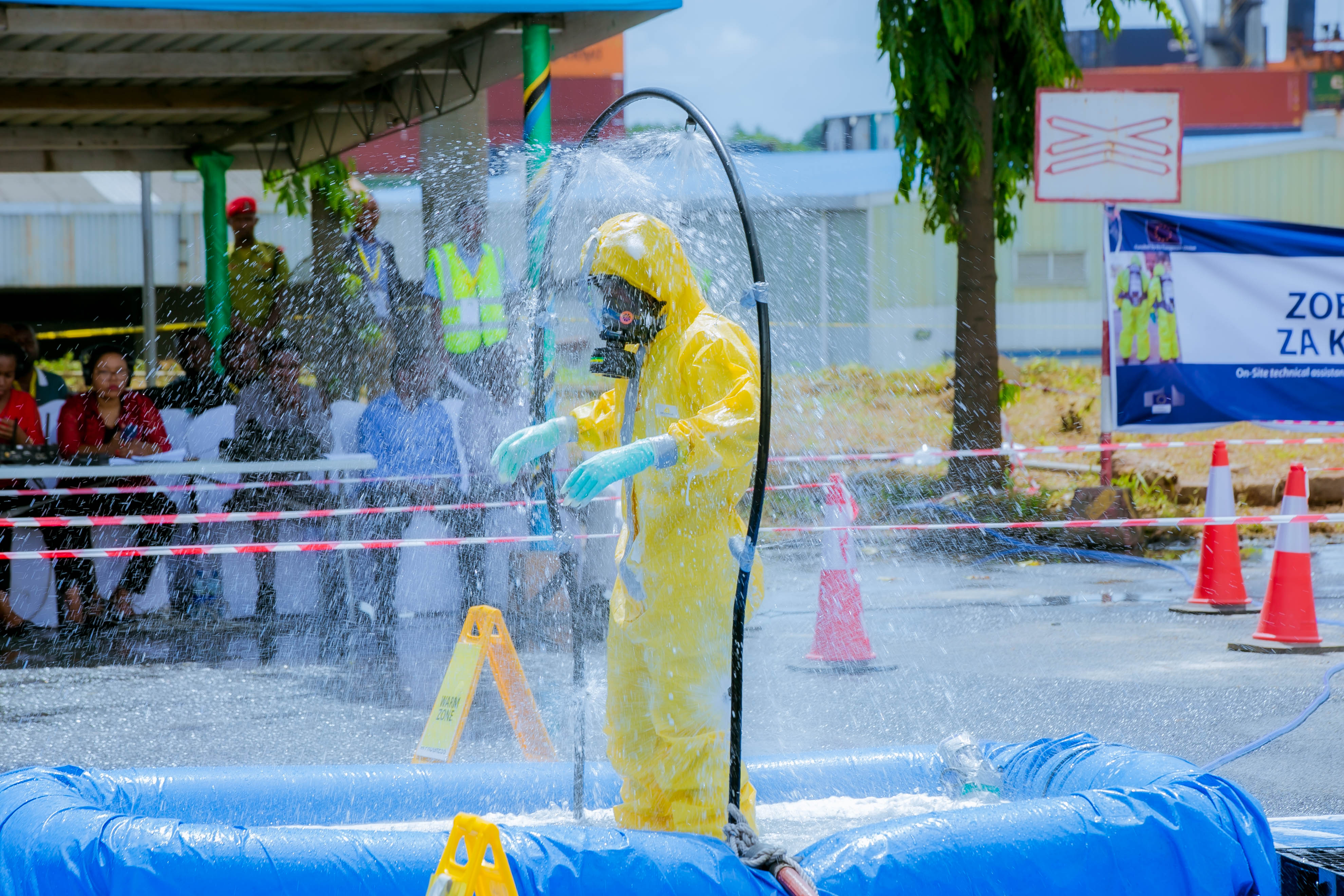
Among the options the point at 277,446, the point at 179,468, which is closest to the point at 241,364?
the point at 277,446

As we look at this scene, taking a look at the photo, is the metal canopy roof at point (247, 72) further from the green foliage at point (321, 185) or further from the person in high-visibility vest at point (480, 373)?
the person in high-visibility vest at point (480, 373)

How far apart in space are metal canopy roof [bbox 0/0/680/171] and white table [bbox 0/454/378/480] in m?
2.53

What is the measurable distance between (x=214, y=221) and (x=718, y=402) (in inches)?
471

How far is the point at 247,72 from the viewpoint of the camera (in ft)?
33.7

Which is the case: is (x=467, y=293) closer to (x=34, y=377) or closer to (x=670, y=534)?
(x=34, y=377)

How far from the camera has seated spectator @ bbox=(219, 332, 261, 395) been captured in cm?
796

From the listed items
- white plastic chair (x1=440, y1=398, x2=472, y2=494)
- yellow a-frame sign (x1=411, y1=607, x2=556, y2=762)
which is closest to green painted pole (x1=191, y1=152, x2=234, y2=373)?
white plastic chair (x1=440, y1=398, x2=472, y2=494)

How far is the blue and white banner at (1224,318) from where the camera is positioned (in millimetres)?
9688

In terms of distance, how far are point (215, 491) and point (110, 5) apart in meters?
2.80

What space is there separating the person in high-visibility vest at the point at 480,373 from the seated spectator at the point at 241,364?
114 centimetres

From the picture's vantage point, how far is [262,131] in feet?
43.1

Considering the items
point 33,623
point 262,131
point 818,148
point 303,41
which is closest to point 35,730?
point 33,623

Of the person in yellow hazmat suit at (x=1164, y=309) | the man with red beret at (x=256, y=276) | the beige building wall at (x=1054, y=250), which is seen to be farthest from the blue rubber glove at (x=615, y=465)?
the beige building wall at (x=1054, y=250)

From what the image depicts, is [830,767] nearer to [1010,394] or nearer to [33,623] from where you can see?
[33,623]
